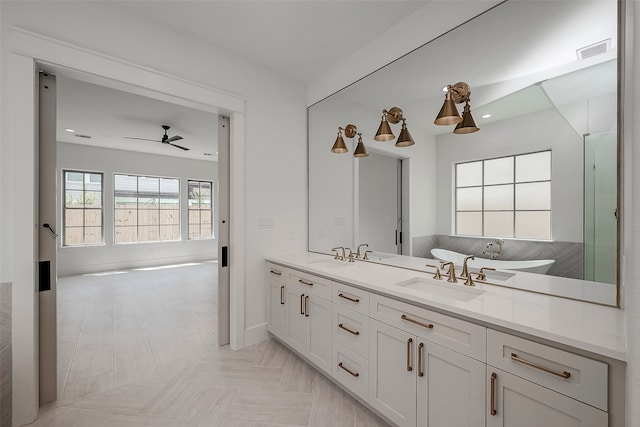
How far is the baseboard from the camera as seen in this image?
2.71 m

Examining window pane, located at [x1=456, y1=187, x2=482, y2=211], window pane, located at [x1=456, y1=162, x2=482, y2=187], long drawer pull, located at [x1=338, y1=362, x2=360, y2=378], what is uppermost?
window pane, located at [x1=456, y1=162, x2=482, y2=187]

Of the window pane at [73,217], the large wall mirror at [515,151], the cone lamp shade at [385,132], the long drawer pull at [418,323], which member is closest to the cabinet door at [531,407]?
the long drawer pull at [418,323]

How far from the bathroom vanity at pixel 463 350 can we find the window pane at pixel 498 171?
64 centimetres

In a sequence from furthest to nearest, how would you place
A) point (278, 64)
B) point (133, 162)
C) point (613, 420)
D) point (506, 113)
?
1. point (133, 162)
2. point (278, 64)
3. point (506, 113)
4. point (613, 420)

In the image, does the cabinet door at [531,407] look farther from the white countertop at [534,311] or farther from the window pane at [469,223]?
the window pane at [469,223]

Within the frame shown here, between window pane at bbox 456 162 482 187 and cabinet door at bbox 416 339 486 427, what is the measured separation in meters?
1.04

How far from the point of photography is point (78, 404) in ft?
6.16

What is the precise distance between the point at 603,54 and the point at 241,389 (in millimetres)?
2985

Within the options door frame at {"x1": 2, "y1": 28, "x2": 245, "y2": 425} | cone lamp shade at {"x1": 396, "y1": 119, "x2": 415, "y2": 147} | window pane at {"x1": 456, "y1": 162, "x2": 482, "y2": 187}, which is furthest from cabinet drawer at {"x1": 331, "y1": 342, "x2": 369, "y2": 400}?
door frame at {"x1": 2, "y1": 28, "x2": 245, "y2": 425}

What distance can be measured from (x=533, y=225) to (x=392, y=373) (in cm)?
117

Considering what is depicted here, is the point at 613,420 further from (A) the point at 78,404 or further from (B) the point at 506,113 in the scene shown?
(A) the point at 78,404

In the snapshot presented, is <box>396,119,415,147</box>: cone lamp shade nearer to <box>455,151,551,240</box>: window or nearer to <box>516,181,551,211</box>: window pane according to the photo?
<box>455,151,551,240</box>: window

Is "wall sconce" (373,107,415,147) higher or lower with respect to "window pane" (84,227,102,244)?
higher

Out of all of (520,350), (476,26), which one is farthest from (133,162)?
(520,350)
